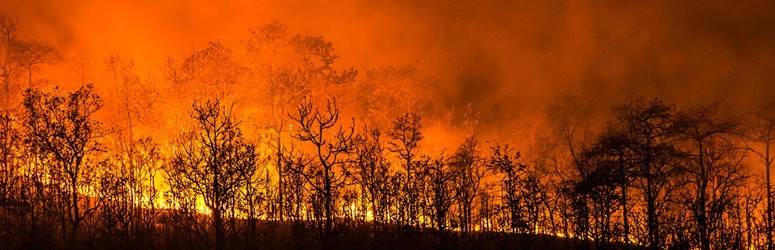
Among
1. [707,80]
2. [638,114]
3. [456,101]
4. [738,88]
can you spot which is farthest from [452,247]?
[456,101]

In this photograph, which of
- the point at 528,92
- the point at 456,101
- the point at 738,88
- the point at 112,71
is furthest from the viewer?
the point at 456,101

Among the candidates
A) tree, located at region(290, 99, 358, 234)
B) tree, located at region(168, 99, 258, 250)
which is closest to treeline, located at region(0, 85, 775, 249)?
tree, located at region(168, 99, 258, 250)

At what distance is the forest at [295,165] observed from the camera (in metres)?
30.3

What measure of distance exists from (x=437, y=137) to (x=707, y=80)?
51.5m

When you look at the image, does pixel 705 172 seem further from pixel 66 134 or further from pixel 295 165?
pixel 66 134

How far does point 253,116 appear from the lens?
144 ft

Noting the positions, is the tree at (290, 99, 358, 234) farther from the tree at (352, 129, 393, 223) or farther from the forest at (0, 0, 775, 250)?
the tree at (352, 129, 393, 223)

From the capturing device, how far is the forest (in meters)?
30.3

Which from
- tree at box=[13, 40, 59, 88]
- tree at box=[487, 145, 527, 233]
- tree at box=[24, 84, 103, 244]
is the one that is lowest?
tree at box=[487, 145, 527, 233]

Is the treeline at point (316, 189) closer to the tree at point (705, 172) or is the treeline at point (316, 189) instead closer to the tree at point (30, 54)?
the tree at point (705, 172)

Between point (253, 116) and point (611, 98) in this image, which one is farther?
point (611, 98)

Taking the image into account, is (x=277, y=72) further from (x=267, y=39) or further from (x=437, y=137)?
(x=437, y=137)

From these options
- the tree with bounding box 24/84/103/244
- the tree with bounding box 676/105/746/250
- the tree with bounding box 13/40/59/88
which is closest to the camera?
the tree with bounding box 24/84/103/244

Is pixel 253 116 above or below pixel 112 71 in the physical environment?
below
